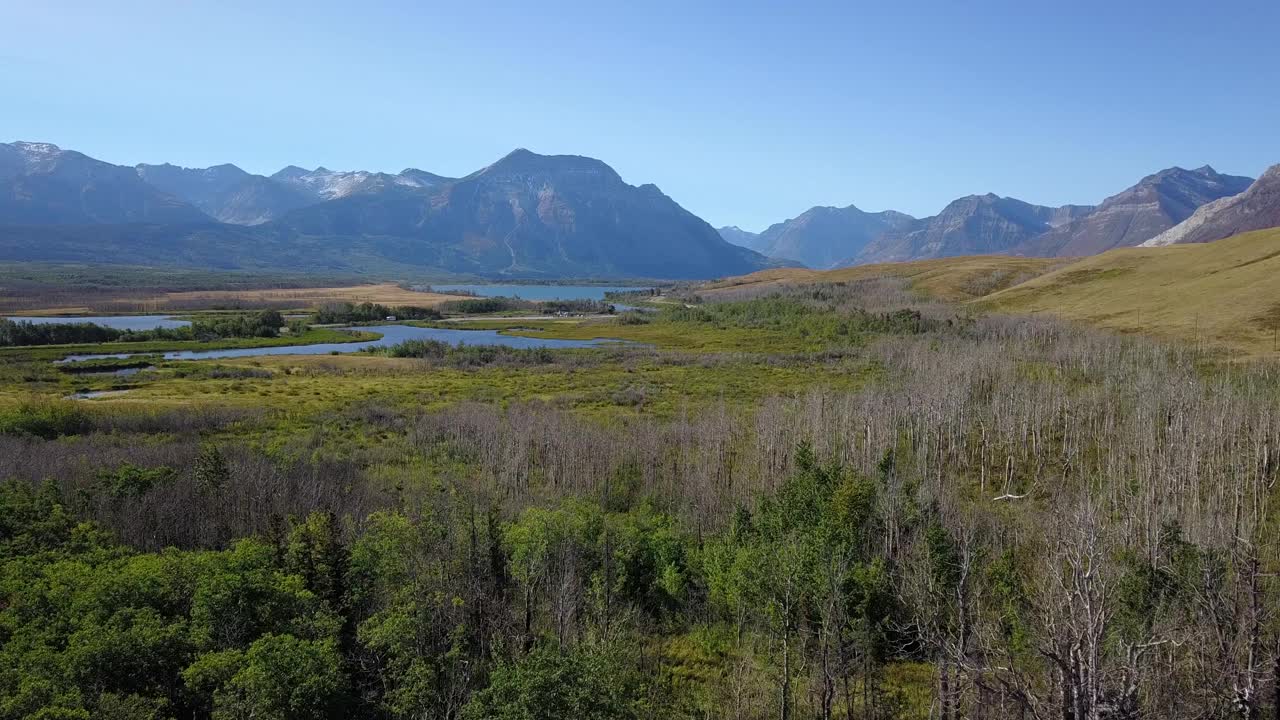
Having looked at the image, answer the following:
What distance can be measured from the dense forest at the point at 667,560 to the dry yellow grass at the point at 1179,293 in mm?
23394

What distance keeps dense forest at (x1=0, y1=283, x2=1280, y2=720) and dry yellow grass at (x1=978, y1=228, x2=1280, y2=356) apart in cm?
2339

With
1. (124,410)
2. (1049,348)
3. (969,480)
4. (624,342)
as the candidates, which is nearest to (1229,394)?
(969,480)

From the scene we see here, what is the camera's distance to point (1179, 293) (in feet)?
403

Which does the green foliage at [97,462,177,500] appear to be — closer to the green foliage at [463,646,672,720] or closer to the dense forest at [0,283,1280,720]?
the dense forest at [0,283,1280,720]

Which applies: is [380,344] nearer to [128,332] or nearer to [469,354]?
[469,354]

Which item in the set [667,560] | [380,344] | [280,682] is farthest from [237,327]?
[280,682]

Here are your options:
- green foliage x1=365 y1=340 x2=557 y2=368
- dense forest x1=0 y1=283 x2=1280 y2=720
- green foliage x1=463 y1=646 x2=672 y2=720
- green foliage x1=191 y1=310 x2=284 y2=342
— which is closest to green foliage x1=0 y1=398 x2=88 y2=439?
dense forest x1=0 y1=283 x2=1280 y2=720

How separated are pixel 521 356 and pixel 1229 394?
110469mm

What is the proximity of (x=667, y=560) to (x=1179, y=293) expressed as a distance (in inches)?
4983

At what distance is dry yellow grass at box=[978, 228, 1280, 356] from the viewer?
95.2 m

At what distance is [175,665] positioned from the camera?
25094mm

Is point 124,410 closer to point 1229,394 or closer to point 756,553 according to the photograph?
point 756,553

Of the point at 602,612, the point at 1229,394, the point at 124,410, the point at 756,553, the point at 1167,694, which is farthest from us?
the point at 124,410

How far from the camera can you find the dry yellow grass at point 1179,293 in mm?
95188
